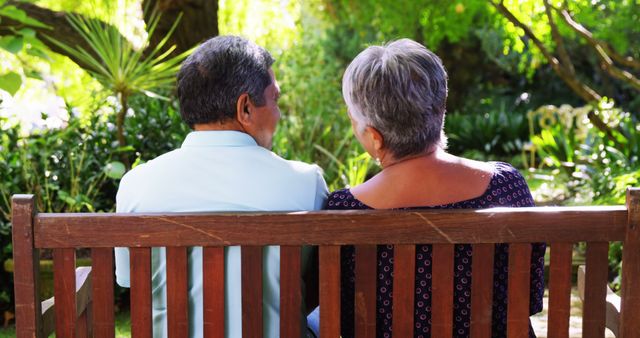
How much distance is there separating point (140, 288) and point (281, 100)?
757cm

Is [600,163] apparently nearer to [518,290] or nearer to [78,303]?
[518,290]

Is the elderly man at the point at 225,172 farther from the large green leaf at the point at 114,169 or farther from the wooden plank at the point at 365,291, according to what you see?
the large green leaf at the point at 114,169

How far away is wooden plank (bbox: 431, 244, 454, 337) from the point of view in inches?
79.0

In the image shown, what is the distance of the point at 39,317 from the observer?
203cm

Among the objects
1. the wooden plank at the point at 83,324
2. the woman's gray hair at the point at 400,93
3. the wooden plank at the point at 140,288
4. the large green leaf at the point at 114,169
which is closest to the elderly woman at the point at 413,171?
the woman's gray hair at the point at 400,93

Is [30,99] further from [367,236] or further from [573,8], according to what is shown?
[367,236]

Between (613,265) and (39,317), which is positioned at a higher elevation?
(39,317)

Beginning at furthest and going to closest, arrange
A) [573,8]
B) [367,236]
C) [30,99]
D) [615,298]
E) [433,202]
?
1. [30,99]
2. [573,8]
3. [615,298]
4. [433,202]
5. [367,236]

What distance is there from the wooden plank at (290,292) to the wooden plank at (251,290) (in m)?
0.05

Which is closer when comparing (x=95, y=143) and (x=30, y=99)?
(x=95, y=143)

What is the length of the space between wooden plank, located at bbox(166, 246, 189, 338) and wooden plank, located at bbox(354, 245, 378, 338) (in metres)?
0.39

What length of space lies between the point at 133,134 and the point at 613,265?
2.96 metres

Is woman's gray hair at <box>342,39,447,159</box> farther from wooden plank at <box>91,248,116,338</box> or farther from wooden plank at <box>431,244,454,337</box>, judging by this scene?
wooden plank at <box>91,248,116,338</box>

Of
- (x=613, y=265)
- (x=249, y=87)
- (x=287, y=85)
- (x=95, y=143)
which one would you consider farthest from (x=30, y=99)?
(x=249, y=87)
